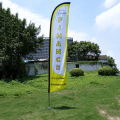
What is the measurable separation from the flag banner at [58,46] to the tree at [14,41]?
1372 cm

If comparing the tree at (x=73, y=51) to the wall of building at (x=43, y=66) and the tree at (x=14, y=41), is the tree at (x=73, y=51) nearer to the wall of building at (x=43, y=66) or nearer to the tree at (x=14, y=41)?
the wall of building at (x=43, y=66)

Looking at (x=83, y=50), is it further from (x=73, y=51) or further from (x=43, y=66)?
(x=43, y=66)

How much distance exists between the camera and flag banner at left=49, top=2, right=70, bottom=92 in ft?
22.2

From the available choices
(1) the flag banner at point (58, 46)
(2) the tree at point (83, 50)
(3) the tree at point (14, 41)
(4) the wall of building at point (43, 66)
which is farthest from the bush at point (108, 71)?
(2) the tree at point (83, 50)

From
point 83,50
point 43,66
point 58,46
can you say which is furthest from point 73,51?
point 58,46

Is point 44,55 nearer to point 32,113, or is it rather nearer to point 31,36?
point 31,36

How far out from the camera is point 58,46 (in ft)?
22.6

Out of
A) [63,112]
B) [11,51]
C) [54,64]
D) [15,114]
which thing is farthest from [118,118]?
[11,51]

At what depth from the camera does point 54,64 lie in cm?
681

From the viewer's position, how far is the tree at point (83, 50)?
49.7 m

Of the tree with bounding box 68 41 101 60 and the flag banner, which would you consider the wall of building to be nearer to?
the tree with bounding box 68 41 101 60

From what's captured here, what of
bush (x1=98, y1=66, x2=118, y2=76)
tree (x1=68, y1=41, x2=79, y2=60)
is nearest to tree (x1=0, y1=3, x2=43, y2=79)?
bush (x1=98, y1=66, x2=118, y2=76)

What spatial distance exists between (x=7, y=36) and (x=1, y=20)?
2837mm

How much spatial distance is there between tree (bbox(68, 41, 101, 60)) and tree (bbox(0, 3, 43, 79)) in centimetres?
2861
